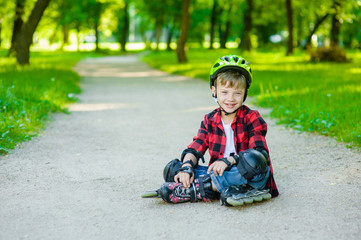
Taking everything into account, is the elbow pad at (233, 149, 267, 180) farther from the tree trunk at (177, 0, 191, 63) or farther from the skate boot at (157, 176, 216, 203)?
the tree trunk at (177, 0, 191, 63)

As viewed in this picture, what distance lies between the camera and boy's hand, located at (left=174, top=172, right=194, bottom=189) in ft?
11.1

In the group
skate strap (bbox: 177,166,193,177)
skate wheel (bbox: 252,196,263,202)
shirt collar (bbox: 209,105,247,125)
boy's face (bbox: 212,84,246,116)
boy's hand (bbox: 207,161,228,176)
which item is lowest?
skate wheel (bbox: 252,196,263,202)

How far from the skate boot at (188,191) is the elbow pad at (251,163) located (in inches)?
13.3

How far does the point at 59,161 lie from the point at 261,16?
34.7m

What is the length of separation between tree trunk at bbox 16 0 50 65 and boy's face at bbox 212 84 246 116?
11874mm

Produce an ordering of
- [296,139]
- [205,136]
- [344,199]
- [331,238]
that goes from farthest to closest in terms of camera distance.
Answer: [296,139]
[205,136]
[344,199]
[331,238]

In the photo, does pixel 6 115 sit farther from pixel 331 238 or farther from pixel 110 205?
pixel 331 238

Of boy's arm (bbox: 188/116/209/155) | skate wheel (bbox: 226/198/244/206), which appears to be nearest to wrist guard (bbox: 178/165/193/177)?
boy's arm (bbox: 188/116/209/155)

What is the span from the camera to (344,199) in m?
3.41

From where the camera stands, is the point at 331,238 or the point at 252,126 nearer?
the point at 331,238

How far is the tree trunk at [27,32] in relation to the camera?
1393 cm

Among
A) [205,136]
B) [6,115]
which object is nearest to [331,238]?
[205,136]

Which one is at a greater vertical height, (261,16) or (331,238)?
(261,16)

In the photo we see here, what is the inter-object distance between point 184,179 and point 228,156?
0.43 m
